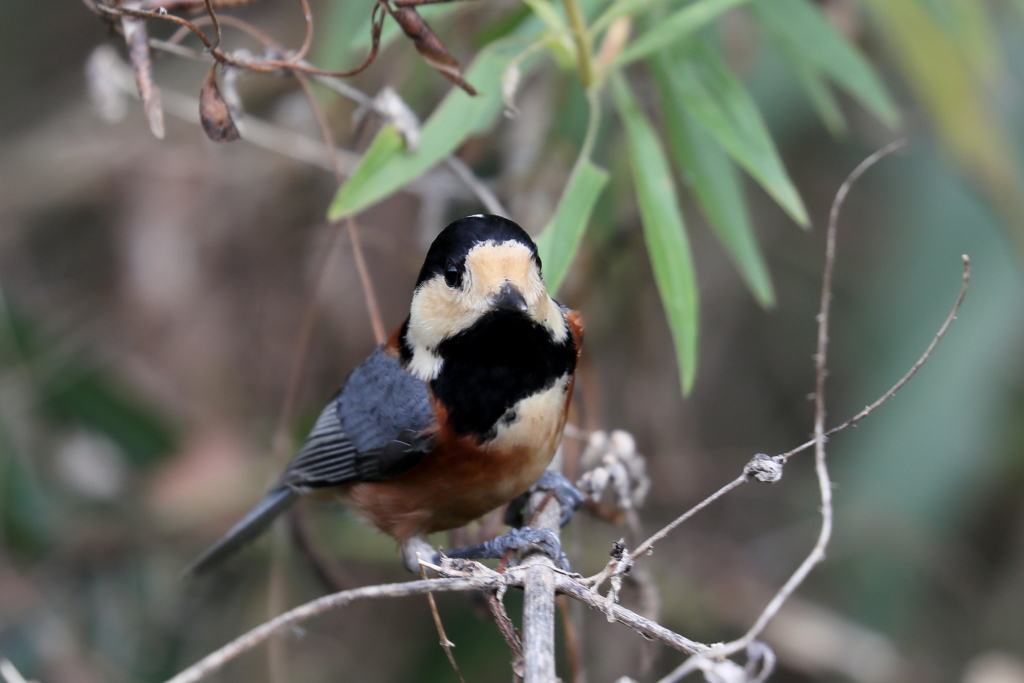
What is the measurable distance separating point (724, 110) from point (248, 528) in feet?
6.10

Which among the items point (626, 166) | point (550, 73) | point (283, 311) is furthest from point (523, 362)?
point (283, 311)

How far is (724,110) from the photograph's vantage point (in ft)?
7.52

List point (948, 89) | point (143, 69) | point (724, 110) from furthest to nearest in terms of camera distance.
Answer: point (948, 89)
point (724, 110)
point (143, 69)

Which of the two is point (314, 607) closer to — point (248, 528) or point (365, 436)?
point (365, 436)

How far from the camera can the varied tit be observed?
1814 millimetres

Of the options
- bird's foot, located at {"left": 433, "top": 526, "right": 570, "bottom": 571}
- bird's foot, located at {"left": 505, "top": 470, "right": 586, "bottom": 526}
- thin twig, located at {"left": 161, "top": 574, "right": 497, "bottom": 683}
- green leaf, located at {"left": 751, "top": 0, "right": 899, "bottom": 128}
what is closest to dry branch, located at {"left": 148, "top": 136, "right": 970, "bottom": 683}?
thin twig, located at {"left": 161, "top": 574, "right": 497, "bottom": 683}

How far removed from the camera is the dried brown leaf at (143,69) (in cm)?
188

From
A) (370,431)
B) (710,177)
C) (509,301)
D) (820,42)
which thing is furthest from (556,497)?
(820,42)

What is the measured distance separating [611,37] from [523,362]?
0.99 metres

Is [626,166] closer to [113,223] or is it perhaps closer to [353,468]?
[353,468]

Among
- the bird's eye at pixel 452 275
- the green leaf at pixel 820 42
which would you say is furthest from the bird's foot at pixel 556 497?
the green leaf at pixel 820 42

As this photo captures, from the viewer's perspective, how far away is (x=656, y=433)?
3664 millimetres

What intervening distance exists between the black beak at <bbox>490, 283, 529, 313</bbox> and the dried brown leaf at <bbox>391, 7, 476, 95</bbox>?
41 cm

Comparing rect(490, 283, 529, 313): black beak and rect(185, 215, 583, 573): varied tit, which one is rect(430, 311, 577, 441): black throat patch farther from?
rect(490, 283, 529, 313): black beak
